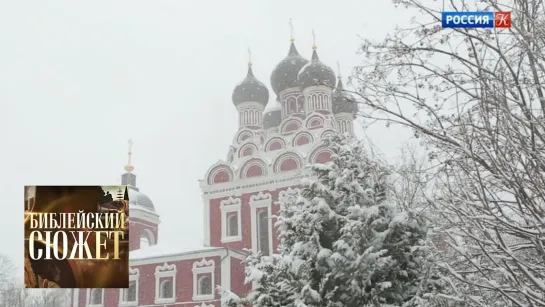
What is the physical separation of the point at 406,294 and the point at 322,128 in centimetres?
1778

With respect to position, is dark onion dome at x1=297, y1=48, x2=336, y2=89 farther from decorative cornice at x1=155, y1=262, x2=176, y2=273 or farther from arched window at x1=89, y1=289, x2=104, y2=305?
arched window at x1=89, y1=289, x2=104, y2=305

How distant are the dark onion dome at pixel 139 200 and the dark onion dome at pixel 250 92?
6564 mm

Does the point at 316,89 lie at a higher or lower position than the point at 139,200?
higher

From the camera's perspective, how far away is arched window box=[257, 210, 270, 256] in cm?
2500

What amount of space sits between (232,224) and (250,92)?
750cm

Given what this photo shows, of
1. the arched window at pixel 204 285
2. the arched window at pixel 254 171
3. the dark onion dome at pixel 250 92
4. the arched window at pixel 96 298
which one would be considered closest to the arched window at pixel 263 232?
the arched window at pixel 254 171

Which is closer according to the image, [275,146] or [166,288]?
[166,288]

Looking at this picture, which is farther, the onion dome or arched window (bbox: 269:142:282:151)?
the onion dome

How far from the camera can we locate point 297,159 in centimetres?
2508

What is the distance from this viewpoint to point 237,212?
84.8ft

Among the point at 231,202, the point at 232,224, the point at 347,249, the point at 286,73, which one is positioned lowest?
the point at 347,249

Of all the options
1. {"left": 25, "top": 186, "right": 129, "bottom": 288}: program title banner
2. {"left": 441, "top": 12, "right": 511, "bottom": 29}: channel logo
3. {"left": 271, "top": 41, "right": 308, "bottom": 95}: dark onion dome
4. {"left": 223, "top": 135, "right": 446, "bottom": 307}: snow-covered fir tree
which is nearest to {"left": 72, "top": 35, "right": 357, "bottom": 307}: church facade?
{"left": 271, "top": 41, "right": 308, "bottom": 95}: dark onion dome

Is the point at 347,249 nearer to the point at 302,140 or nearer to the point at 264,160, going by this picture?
the point at 264,160

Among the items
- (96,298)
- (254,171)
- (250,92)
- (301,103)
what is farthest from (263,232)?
(250,92)
